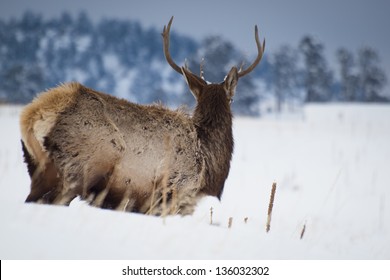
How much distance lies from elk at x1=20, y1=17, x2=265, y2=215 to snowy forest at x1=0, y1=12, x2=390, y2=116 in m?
33.4

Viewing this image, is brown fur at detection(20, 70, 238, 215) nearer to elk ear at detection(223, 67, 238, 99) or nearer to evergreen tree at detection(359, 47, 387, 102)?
elk ear at detection(223, 67, 238, 99)

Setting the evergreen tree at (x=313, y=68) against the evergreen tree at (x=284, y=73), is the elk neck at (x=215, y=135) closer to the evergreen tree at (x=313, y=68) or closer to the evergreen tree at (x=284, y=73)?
the evergreen tree at (x=313, y=68)

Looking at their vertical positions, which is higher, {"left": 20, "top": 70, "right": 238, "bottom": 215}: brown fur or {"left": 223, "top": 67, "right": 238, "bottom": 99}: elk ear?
{"left": 223, "top": 67, "right": 238, "bottom": 99}: elk ear

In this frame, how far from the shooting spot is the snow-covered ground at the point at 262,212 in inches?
87.5

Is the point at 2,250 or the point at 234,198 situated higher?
the point at 2,250

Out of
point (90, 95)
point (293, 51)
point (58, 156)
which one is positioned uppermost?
point (293, 51)

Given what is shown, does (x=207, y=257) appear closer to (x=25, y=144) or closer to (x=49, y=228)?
(x=49, y=228)

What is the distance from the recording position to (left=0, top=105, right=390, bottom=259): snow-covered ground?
222cm

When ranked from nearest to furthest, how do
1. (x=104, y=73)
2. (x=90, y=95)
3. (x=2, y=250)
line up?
(x=2, y=250) < (x=90, y=95) < (x=104, y=73)

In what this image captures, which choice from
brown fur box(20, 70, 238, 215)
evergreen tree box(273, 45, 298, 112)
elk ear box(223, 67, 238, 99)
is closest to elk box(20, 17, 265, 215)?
brown fur box(20, 70, 238, 215)

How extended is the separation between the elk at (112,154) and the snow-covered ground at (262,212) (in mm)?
234

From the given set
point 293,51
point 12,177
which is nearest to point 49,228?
point 12,177

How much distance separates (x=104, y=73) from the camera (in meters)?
101
